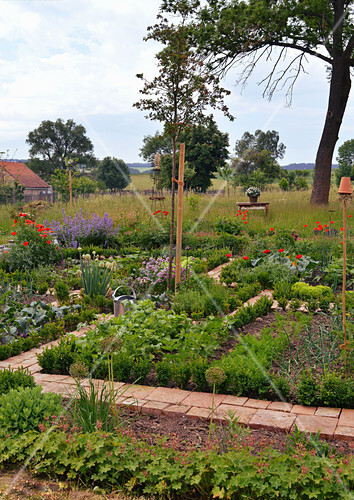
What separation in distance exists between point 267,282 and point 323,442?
12.2 feet

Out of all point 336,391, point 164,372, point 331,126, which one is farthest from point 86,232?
point 331,126

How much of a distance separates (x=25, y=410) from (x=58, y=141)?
5176 cm

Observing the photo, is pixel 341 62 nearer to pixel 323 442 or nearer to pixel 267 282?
pixel 267 282

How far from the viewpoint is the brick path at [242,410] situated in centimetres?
272

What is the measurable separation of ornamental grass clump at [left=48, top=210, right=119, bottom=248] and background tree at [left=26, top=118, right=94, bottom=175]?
4282cm

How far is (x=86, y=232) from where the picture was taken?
937 centimetres

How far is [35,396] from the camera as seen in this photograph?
2.74 metres

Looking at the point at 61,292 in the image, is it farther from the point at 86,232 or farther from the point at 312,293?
the point at 86,232

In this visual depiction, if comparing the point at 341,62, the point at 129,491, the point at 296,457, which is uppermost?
the point at 341,62

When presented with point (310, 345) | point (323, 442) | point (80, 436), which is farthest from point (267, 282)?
point (80, 436)

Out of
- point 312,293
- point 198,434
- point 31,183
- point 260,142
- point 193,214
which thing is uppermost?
point 260,142

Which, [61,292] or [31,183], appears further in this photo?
[31,183]

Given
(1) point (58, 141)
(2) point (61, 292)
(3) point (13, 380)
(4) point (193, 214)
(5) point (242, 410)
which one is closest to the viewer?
(5) point (242, 410)

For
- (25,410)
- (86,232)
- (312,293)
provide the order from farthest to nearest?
1. (86,232)
2. (312,293)
3. (25,410)
